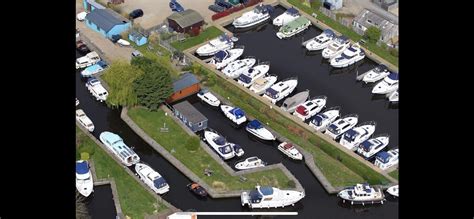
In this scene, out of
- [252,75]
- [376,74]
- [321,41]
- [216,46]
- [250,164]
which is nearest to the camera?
[250,164]

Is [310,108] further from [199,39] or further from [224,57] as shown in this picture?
[199,39]

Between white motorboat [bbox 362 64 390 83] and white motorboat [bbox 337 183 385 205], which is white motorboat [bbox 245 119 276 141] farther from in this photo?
white motorboat [bbox 362 64 390 83]

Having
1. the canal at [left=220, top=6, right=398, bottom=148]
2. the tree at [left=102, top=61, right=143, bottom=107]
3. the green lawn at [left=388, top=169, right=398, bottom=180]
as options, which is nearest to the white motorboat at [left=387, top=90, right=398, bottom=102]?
the canal at [left=220, top=6, right=398, bottom=148]

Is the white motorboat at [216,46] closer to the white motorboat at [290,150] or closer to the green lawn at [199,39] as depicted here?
the green lawn at [199,39]

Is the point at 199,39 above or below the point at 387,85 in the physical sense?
below

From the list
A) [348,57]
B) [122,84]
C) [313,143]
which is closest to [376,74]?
[348,57]

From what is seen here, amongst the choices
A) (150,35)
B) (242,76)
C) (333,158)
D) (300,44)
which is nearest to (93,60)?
(150,35)
